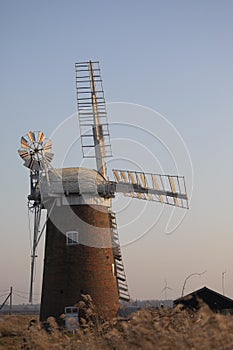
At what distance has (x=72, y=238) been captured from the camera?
81.7 feet

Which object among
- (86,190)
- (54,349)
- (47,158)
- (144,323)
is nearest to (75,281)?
(86,190)

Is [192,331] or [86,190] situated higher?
[86,190]

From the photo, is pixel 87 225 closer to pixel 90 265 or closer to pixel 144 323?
pixel 90 265

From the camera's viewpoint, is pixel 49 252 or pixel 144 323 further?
pixel 49 252

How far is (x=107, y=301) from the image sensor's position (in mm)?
24391

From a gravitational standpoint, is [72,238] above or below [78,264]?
above

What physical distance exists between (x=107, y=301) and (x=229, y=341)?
18410 millimetres

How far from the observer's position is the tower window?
81.5 feet

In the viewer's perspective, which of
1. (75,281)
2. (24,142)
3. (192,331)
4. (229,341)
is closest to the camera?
(229,341)

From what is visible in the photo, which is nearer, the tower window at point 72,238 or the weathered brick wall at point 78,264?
the weathered brick wall at point 78,264

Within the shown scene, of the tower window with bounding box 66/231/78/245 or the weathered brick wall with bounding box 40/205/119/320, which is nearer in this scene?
the weathered brick wall with bounding box 40/205/119/320

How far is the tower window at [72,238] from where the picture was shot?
2484cm

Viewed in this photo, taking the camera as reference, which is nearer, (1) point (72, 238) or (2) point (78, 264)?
(2) point (78, 264)

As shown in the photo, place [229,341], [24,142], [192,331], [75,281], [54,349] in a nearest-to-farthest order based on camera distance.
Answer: [229,341], [192,331], [54,349], [75,281], [24,142]
